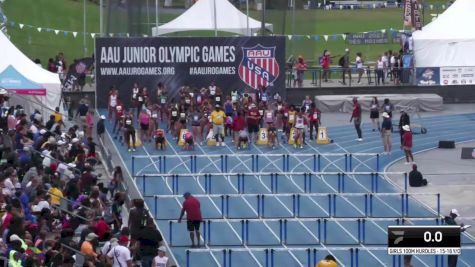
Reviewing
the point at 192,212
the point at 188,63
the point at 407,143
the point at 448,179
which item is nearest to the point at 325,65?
the point at 188,63

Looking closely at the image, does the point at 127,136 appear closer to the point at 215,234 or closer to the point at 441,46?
the point at 215,234

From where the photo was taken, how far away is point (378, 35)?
7531 centimetres

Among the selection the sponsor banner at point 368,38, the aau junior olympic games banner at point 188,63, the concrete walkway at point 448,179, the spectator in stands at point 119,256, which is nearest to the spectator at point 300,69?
the aau junior olympic games banner at point 188,63

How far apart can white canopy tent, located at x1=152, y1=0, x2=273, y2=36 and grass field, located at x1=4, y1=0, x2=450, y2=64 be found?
1.07 feet

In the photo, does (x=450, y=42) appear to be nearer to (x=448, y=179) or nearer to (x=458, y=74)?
(x=458, y=74)

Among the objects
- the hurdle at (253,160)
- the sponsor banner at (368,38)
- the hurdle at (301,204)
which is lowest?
the hurdle at (301,204)

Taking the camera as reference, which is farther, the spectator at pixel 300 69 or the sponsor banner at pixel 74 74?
the spectator at pixel 300 69

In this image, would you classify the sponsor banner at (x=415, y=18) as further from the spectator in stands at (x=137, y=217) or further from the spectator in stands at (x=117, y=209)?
the spectator in stands at (x=137, y=217)

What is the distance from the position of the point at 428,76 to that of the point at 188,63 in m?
9.60

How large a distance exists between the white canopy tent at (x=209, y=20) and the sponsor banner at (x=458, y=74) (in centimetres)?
650

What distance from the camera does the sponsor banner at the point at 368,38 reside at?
75.1 m

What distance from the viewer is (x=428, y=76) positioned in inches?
2162

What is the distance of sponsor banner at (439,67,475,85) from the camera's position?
54.6 metres

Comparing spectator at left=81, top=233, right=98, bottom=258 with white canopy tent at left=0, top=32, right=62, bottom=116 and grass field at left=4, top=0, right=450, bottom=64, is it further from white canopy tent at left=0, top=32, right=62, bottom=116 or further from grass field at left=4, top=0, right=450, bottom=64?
grass field at left=4, top=0, right=450, bottom=64
